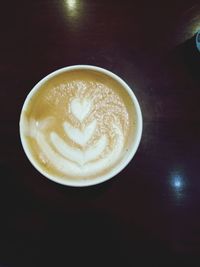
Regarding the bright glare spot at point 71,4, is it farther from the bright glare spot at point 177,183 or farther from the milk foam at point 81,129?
the bright glare spot at point 177,183

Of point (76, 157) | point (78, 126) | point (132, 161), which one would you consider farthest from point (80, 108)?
point (132, 161)

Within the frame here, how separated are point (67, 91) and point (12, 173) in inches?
18.2

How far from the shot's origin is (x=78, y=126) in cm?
123

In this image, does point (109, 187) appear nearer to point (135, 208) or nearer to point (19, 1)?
point (135, 208)

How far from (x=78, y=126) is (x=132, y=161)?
0.30 m

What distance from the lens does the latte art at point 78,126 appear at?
1192mm

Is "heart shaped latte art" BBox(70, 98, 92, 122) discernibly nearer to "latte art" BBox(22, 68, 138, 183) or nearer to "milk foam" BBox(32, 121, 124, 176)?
"latte art" BBox(22, 68, 138, 183)

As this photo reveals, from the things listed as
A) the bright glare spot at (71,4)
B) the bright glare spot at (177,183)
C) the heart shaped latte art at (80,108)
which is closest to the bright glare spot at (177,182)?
the bright glare spot at (177,183)

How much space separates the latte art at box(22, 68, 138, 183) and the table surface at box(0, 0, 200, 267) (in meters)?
0.09

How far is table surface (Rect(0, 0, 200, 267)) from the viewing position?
1.15 metres

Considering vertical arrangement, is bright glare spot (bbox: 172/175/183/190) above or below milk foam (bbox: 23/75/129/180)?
below

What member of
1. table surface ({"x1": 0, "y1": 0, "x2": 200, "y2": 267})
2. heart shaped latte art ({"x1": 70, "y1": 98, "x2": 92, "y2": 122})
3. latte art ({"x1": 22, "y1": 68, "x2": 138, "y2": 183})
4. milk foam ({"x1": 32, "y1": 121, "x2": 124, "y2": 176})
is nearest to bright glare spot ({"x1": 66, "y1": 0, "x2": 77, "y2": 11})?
table surface ({"x1": 0, "y1": 0, "x2": 200, "y2": 267})

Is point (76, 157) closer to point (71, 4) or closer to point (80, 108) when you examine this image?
point (80, 108)

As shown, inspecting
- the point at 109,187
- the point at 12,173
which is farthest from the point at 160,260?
the point at 12,173
